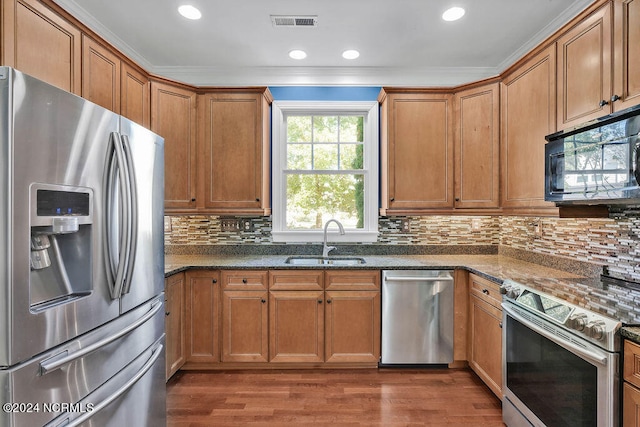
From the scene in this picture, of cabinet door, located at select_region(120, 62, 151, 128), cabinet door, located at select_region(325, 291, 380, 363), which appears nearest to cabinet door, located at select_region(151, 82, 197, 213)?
cabinet door, located at select_region(120, 62, 151, 128)

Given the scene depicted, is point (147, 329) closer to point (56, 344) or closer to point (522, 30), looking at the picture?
point (56, 344)

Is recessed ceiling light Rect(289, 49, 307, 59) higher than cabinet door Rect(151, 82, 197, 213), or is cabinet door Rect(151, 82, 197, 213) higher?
recessed ceiling light Rect(289, 49, 307, 59)

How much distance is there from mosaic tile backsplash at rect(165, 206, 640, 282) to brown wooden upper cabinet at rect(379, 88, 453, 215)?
0.38 m

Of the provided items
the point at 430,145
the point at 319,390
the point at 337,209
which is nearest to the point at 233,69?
the point at 337,209

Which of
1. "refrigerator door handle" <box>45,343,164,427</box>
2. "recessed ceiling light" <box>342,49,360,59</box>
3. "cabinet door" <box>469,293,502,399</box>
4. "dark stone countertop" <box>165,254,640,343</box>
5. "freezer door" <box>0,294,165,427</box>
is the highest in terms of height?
"recessed ceiling light" <box>342,49,360,59</box>

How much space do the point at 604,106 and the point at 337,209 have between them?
2172 millimetres

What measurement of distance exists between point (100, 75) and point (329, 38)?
1683 millimetres

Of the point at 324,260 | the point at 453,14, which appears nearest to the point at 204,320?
the point at 324,260

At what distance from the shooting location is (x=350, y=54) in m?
2.91

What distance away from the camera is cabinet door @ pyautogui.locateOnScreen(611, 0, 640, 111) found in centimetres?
153

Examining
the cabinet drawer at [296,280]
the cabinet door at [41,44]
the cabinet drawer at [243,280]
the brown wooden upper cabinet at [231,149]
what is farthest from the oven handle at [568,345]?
the cabinet door at [41,44]

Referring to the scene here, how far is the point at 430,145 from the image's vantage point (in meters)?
2.95

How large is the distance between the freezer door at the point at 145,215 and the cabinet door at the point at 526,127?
2.40 m

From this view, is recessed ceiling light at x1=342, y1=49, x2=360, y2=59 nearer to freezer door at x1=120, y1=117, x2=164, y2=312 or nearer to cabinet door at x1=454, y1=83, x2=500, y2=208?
cabinet door at x1=454, y1=83, x2=500, y2=208
